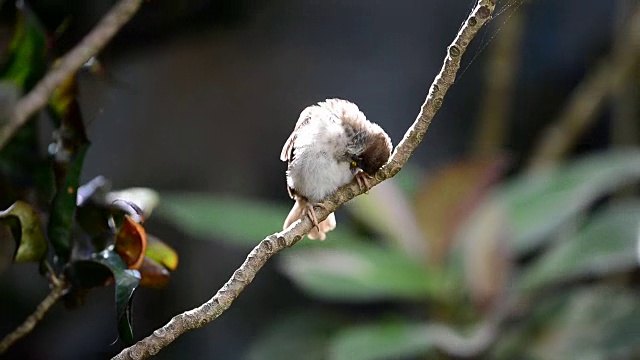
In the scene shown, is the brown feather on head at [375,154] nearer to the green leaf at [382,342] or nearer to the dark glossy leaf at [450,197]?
the green leaf at [382,342]

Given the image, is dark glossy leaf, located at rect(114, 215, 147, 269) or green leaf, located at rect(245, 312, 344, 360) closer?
dark glossy leaf, located at rect(114, 215, 147, 269)

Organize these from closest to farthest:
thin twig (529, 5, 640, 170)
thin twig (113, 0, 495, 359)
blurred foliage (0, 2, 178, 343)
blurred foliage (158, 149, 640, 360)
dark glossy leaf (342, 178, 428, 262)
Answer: thin twig (113, 0, 495, 359) → blurred foliage (0, 2, 178, 343) → blurred foliage (158, 149, 640, 360) → dark glossy leaf (342, 178, 428, 262) → thin twig (529, 5, 640, 170)

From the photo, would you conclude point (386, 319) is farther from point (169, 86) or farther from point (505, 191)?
point (169, 86)

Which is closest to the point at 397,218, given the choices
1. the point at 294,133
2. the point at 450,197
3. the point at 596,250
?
the point at 450,197

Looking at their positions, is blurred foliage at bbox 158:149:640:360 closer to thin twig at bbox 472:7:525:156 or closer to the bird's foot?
thin twig at bbox 472:7:525:156

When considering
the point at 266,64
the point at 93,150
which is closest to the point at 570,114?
the point at 266,64

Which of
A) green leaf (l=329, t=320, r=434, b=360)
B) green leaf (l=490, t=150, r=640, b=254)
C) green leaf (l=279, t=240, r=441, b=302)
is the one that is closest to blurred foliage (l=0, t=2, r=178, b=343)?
green leaf (l=329, t=320, r=434, b=360)

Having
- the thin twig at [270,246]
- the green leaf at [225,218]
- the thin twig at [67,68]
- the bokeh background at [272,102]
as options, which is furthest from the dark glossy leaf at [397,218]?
the thin twig at [270,246]
